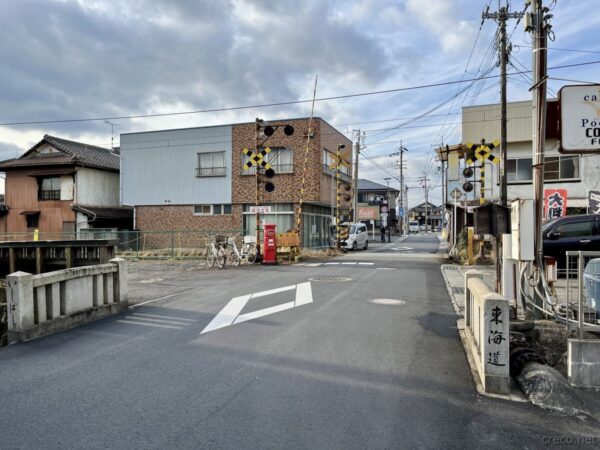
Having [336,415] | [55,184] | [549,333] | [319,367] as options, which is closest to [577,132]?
[549,333]

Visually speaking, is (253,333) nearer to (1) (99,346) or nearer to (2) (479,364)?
(1) (99,346)

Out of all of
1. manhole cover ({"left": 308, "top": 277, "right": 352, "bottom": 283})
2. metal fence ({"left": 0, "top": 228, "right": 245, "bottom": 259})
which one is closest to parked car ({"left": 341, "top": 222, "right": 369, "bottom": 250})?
metal fence ({"left": 0, "top": 228, "right": 245, "bottom": 259})

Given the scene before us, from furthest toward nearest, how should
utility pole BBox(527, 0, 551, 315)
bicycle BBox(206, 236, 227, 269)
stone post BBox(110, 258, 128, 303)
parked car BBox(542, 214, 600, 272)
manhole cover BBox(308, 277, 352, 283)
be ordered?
bicycle BBox(206, 236, 227, 269), parked car BBox(542, 214, 600, 272), manhole cover BBox(308, 277, 352, 283), stone post BBox(110, 258, 128, 303), utility pole BBox(527, 0, 551, 315)

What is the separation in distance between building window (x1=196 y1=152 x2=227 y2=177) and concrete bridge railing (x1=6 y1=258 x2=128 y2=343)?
19162 millimetres

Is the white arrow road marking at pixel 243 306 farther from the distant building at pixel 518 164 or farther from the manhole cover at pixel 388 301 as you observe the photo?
the distant building at pixel 518 164

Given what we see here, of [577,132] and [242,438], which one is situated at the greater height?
[577,132]

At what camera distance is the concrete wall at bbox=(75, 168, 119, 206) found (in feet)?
95.9

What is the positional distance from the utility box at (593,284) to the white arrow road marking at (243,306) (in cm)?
497

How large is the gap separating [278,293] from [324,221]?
21.2m

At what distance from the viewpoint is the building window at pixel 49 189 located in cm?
2969

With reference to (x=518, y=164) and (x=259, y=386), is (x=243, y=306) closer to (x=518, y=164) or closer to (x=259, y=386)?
(x=259, y=386)

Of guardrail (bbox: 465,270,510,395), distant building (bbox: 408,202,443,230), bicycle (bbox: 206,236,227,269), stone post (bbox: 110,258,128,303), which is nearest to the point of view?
guardrail (bbox: 465,270,510,395)

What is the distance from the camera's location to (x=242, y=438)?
3.41 meters

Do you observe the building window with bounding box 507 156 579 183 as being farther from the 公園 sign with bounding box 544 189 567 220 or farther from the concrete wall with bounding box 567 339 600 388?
the concrete wall with bounding box 567 339 600 388
